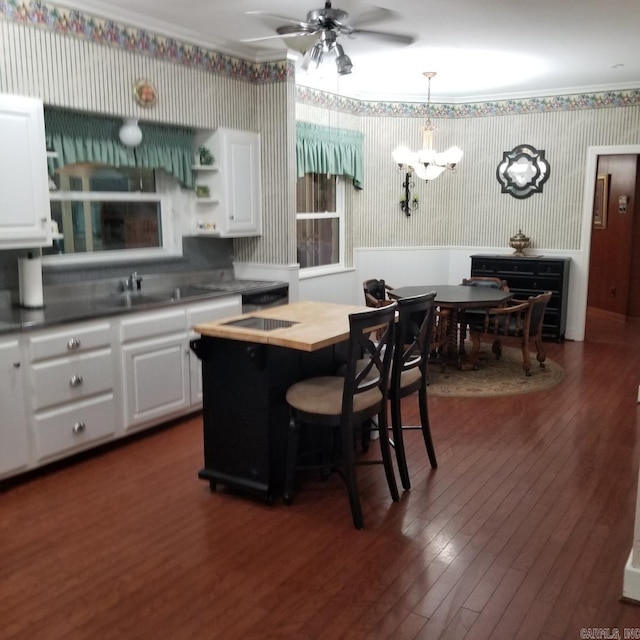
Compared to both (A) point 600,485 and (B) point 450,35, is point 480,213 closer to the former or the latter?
(B) point 450,35

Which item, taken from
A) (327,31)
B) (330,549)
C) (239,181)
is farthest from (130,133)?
(330,549)

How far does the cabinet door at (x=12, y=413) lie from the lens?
3.29m

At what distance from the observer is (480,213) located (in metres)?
7.53

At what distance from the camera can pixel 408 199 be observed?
7.43m

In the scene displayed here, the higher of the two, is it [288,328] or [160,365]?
[288,328]

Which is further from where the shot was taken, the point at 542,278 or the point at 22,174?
the point at 542,278

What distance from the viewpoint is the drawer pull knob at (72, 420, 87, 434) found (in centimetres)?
366

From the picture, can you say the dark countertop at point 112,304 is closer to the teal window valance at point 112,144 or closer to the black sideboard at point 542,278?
the teal window valance at point 112,144

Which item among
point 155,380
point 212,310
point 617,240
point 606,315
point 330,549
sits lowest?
point 330,549

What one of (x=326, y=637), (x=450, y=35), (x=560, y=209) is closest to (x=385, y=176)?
(x=560, y=209)

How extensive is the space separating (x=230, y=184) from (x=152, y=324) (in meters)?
1.42

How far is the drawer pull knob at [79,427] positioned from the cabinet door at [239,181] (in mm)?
1867

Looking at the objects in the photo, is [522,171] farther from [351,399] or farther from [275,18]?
[351,399]

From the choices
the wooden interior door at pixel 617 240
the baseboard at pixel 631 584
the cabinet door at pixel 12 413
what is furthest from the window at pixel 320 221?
the baseboard at pixel 631 584
